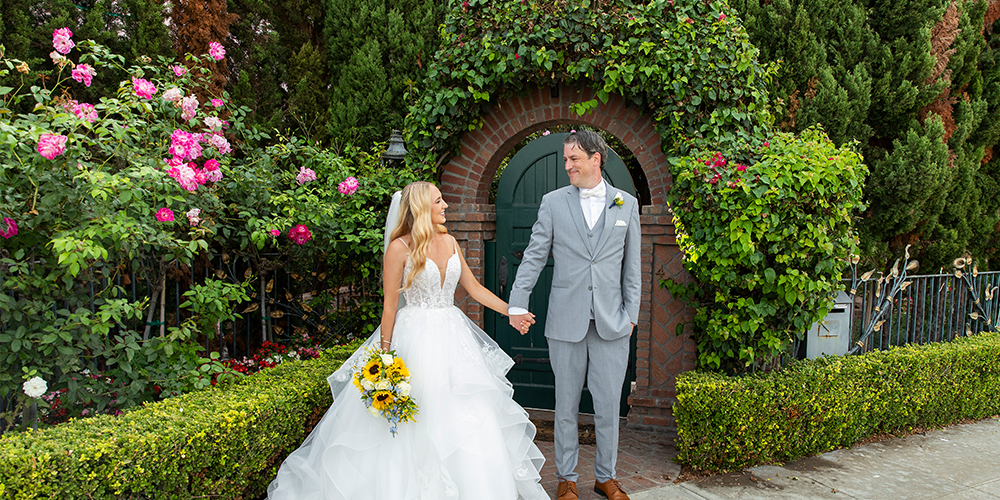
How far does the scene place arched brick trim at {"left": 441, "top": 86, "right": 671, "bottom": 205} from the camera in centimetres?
509

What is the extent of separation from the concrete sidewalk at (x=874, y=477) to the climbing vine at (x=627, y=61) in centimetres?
237

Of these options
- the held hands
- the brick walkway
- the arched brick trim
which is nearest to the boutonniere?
the held hands

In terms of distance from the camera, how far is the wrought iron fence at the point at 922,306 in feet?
18.5

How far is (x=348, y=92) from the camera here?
263 inches

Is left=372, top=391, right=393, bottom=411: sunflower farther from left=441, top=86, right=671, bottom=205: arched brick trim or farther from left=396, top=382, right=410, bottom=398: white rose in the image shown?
left=441, top=86, right=671, bottom=205: arched brick trim

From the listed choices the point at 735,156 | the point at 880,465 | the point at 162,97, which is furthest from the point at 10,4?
the point at 880,465

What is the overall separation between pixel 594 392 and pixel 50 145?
3.25 meters

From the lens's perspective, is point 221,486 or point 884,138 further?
point 884,138

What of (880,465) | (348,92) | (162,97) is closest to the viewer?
(162,97)

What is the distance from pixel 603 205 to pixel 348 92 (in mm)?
4062

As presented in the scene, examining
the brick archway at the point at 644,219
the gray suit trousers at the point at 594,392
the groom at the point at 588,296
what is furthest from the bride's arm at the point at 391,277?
the brick archway at the point at 644,219

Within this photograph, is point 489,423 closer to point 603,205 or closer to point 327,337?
point 603,205

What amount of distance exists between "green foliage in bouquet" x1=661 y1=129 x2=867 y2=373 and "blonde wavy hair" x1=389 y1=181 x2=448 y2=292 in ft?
6.77

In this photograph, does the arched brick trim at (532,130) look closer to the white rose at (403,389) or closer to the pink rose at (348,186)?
the pink rose at (348,186)
